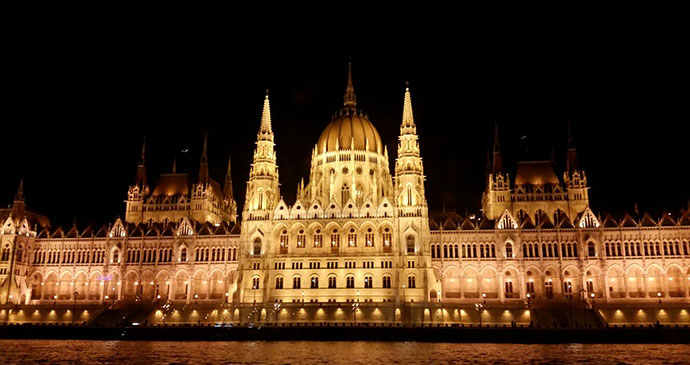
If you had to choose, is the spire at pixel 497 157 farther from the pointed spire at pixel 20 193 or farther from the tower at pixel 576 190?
the pointed spire at pixel 20 193

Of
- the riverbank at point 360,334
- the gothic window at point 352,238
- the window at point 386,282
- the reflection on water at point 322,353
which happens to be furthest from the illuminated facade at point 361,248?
the reflection on water at point 322,353

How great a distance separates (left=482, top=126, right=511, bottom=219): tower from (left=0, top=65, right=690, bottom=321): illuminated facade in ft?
0.79

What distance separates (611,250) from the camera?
91625 mm

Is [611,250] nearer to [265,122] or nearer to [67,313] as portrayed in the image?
[265,122]

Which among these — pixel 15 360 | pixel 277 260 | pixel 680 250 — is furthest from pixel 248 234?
pixel 680 250

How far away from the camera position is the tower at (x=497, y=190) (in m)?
108

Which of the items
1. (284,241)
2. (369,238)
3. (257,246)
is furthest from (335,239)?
(257,246)

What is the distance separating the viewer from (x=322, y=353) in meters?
58.6

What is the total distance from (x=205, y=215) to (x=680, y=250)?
7791 centimetres

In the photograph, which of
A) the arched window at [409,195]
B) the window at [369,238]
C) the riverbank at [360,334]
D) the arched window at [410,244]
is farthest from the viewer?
the arched window at [409,195]

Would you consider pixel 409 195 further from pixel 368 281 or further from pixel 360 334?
pixel 360 334

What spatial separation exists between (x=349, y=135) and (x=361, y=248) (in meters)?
21.8

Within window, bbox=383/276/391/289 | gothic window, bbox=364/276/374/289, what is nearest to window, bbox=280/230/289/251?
gothic window, bbox=364/276/374/289

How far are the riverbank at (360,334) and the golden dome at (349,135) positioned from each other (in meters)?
38.0
